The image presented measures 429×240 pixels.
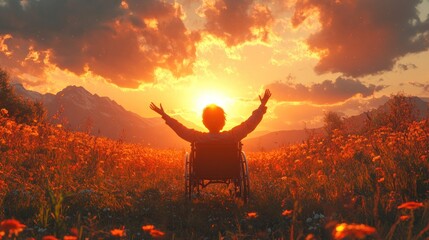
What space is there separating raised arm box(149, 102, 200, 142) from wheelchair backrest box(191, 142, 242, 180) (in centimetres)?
28

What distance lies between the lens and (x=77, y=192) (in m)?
6.89

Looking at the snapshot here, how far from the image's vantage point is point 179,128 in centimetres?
793

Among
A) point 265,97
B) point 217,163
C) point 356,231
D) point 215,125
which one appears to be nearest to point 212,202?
point 217,163

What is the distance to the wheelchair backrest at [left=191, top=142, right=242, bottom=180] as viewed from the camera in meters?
7.56

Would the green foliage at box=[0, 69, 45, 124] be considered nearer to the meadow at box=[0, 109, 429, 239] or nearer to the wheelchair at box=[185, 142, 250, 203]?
the meadow at box=[0, 109, 429, 239]

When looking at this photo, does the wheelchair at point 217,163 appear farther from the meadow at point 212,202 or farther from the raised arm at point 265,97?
the raised arm at point 265,97

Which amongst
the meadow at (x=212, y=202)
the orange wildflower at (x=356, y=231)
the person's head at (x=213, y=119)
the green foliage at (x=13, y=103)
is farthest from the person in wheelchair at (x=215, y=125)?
the green foliage at (x=13, y=103)

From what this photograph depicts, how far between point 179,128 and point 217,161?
41.7 inches

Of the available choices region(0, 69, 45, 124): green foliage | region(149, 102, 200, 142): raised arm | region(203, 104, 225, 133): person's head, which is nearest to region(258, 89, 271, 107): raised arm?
region(203, 104, 225, 133): person's head

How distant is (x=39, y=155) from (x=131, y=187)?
2.69 m

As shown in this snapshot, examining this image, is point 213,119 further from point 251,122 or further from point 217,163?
point 217,163

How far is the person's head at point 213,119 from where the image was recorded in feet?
26.7

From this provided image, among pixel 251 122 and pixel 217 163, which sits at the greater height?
pixel 251 122

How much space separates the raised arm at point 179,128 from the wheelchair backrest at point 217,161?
0.28 m
